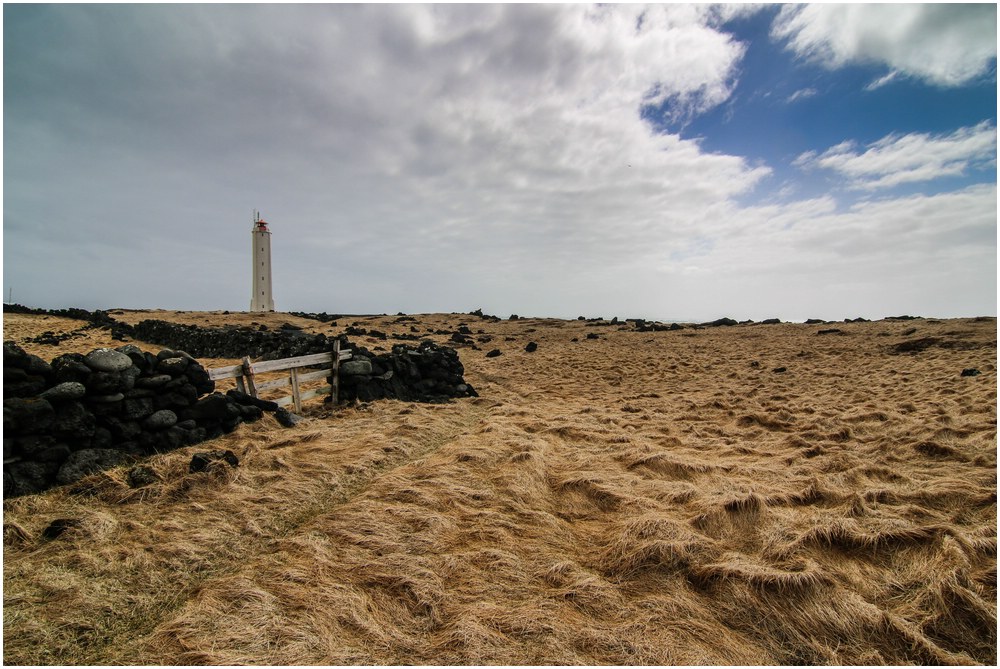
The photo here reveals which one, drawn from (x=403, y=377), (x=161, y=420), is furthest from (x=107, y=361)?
(x=403, y=377)

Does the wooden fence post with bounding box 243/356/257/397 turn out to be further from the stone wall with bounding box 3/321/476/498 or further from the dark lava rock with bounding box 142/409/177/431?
the dark lava rock with bounding box 142/409/177/431

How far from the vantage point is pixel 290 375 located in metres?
11.7

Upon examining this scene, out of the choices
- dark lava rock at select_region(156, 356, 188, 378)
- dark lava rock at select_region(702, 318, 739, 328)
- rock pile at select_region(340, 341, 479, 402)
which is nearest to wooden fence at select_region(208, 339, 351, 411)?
rock pile at select_region(340, 341, 479, 402)

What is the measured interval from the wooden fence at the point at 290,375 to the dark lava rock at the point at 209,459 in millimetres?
2367

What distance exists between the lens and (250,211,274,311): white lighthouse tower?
210ft

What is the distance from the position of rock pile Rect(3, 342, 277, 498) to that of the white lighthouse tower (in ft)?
203

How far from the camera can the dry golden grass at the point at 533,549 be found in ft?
12.6

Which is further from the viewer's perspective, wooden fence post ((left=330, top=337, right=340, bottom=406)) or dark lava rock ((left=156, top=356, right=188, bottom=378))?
wooden fence post ((left=330, top=337, right=340, bottom=406))

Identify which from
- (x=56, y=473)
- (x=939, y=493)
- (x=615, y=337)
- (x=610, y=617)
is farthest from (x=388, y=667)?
(x=615, y=337)

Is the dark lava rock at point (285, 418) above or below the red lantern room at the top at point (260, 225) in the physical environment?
below

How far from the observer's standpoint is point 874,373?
1627 centimetres

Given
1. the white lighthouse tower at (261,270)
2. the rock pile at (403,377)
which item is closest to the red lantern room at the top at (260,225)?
the white lighthouse tower at (261,270)

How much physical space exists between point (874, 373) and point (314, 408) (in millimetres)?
19324

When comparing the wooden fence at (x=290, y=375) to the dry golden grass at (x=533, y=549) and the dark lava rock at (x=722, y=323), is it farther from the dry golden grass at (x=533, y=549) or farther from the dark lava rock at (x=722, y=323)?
the dark lava rock at (x=722, y=323)
